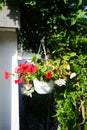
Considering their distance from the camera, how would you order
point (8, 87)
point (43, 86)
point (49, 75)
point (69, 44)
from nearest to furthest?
point (49, 75) < point (43, 86) < point (69, 44) < point (8, 87)

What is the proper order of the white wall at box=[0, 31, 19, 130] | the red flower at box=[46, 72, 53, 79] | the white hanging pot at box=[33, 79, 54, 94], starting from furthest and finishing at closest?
the white wall at box=[0, 31, 19, 130]
the white hanging pot at box=[33, 79, 54, 94]
the red flower at box=[46, 72, 53, 79]

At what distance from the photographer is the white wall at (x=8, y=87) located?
4.27 meters

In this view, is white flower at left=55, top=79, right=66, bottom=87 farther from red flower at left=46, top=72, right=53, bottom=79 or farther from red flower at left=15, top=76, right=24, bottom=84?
red flower at left=15, top=76, right=24, bottom=84

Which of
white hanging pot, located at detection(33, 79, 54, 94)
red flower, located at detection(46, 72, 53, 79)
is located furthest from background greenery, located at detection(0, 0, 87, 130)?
red flower, located at detection(46, 72, 53, 79)

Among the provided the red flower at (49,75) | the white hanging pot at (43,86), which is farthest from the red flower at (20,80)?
the red flower at (49,75)

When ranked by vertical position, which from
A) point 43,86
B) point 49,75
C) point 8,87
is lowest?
point 8,87

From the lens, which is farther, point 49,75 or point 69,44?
point 69,44

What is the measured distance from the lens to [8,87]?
14.1 ft

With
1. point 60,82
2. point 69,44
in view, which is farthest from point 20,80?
point 69,44

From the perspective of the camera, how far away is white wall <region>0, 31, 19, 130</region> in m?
4.27

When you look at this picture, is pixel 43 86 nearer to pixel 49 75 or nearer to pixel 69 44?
pixel 49 75

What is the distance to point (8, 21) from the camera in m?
4.11

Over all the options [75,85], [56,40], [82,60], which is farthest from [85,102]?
[56,40]

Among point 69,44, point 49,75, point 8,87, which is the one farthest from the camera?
point 8,87
